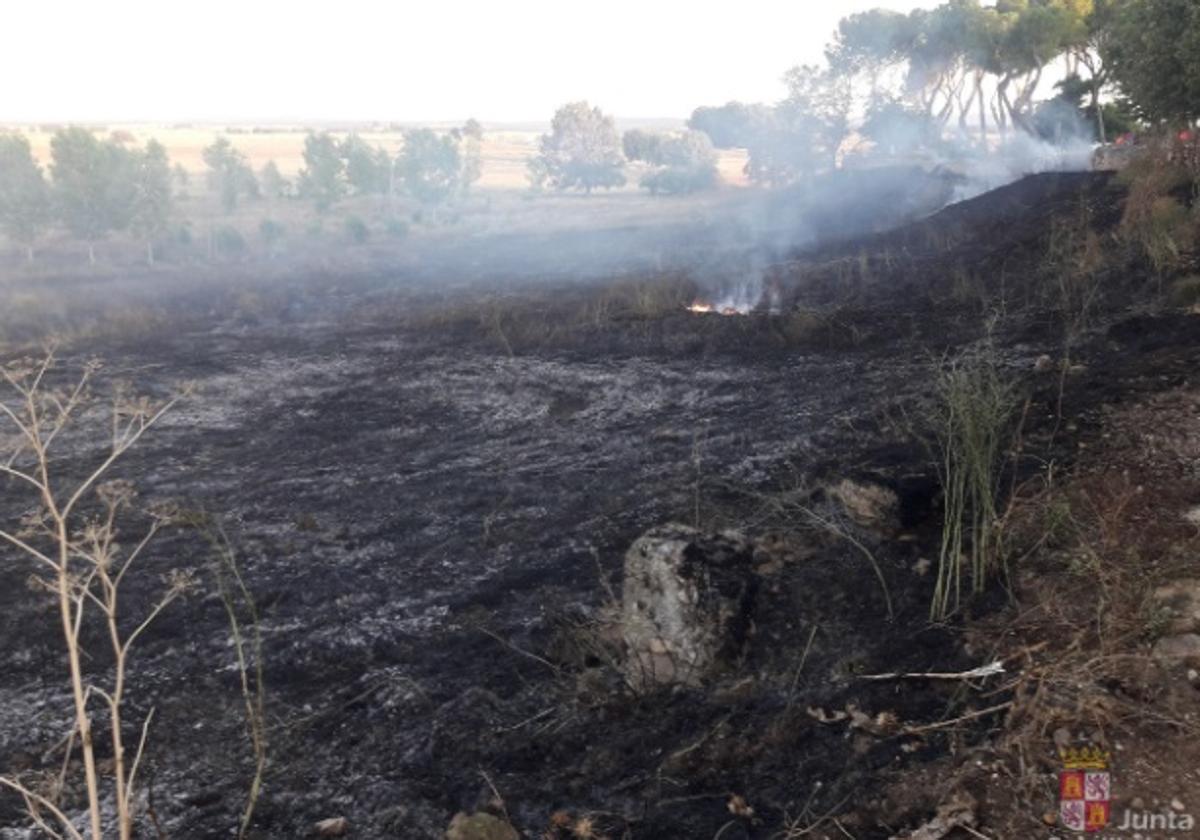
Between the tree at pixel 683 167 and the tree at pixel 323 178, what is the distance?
22890 mm

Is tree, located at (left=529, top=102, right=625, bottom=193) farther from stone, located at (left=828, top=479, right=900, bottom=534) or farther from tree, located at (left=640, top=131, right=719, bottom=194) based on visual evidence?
stone, located at (left=828, top=479, right=900, bottom=534)

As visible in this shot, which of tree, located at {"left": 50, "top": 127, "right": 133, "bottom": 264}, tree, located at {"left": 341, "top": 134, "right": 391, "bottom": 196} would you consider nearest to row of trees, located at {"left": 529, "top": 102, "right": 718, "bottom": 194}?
tree, located at {"left": 341, "top": 134, "right": 391, "bottom": 196}

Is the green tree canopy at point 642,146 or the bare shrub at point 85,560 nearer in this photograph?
the bare shrub at point 85,560

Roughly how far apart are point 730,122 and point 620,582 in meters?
74.1

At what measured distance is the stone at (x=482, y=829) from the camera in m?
3.50

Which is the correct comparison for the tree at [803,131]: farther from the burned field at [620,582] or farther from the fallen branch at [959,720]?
the fallen branch at [959,720]

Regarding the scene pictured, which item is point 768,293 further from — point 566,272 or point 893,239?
point 566,272

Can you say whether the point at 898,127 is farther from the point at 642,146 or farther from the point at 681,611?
the point at 681,611

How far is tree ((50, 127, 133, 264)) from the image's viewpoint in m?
32.8

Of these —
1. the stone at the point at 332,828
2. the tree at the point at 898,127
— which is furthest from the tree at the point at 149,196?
the tree at the point at 898,127

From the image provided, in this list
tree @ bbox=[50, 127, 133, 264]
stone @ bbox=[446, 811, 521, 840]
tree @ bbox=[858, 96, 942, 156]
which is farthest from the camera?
tree @ bbox=[858, 96, 942, 156]

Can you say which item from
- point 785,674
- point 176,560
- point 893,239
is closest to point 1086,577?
point 785,674

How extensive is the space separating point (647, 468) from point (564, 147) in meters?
62.8

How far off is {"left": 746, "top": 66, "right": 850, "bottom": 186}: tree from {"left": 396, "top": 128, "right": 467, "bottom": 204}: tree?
22.5 meters
